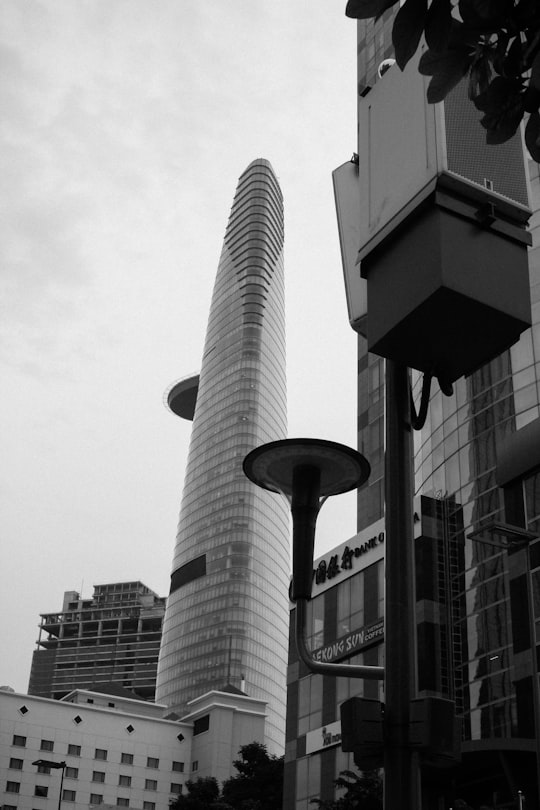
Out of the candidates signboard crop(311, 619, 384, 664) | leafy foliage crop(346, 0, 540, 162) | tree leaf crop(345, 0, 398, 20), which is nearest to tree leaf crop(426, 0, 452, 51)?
leafy foliage crop(346, 0, 540, 162)

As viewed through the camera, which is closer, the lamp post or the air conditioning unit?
the air conditioning unit

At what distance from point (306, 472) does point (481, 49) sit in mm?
3619

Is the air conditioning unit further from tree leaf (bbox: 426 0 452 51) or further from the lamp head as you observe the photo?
the lamp head

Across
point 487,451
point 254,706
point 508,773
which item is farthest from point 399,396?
point 254,706

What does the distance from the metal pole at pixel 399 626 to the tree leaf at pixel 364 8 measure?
2.05m

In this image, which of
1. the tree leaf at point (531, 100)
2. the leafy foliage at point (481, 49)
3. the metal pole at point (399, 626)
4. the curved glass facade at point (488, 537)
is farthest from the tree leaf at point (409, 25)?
→ the curved glass facade at point (488, 537)

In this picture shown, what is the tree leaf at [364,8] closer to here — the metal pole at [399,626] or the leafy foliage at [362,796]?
the metal pole at [399,626]

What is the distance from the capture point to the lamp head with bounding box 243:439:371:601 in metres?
6.88

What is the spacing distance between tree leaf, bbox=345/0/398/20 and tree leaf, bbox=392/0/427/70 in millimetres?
80

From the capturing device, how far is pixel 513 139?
4809 mm

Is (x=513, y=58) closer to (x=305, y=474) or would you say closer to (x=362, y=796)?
(x=305, y=474)

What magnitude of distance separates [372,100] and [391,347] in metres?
1.43

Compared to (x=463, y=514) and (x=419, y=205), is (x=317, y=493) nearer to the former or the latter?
(x=419, y=205)

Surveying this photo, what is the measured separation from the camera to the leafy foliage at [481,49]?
3.86 meters
